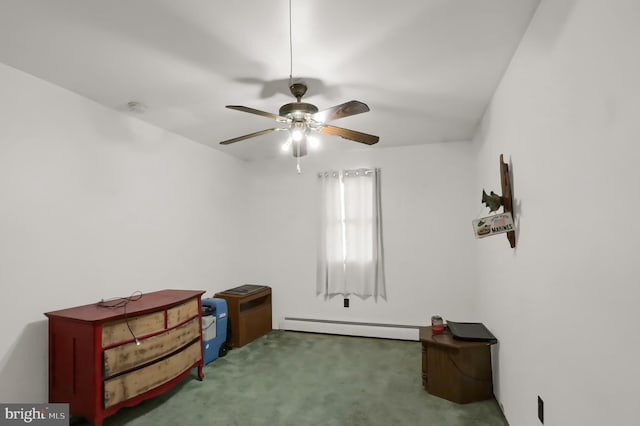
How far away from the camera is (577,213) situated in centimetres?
129

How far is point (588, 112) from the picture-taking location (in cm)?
118

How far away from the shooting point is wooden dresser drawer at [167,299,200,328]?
2719mm

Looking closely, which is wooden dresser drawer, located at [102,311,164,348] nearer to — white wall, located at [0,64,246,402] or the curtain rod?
white wall, located at [0,64,246,402]

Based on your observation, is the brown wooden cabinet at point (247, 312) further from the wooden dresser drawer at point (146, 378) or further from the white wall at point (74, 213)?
the wooden dresser drawer at point (146, 378)

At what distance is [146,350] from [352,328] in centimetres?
267

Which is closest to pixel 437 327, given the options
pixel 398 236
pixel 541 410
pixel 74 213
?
pixel 541 410

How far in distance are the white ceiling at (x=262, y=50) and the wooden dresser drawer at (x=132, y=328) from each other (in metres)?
1.79

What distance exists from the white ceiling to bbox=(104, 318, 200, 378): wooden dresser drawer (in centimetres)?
197

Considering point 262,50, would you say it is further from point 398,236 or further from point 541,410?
point 398,236

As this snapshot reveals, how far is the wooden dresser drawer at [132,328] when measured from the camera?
2.25 meters

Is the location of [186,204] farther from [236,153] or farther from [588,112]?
[588,112]

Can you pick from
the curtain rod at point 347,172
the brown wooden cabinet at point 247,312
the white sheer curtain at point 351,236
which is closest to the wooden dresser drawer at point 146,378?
the brown wooden cabinet at point 247,312

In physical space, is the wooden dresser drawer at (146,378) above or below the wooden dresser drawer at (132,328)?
below

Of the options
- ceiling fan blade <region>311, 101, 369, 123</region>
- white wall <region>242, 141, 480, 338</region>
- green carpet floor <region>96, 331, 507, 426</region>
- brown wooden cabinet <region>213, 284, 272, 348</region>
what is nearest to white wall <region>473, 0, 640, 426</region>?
green carpet floor <region>96, 331, 507, 426</region>
